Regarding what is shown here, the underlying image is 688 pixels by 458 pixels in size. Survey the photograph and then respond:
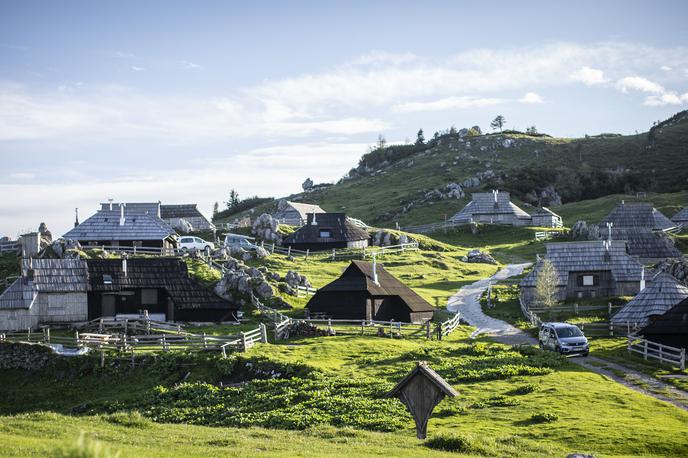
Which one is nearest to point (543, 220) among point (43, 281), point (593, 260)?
point (593, 260)

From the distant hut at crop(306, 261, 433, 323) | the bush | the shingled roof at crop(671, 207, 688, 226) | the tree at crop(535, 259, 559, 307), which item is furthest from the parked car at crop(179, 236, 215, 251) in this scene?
the shingled roof at crop(671, 207, 688, 226)

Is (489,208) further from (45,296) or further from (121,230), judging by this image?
(45,296)

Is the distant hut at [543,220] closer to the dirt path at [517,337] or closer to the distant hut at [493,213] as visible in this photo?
the distant hut at [493,213]

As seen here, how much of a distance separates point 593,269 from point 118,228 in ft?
131

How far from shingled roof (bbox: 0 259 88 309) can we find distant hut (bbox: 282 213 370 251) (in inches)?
1327

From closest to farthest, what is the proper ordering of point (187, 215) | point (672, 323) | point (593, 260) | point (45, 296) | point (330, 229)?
point (672, 323), point (45, 296), point (593, 260), point (330, 229), point (187, 215)

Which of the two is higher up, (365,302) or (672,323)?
(365,302)

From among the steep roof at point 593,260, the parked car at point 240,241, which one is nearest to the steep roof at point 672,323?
the steep roof at point 593,260

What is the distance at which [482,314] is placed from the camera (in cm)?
6150

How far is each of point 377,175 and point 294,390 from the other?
147939 millimetres

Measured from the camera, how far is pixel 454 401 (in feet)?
113

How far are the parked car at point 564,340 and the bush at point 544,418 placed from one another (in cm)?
1564

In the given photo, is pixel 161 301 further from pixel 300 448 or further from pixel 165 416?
pixel 300 448

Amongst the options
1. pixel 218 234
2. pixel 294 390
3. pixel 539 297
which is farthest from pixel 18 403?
pixel 218 234
